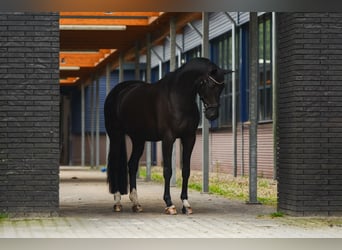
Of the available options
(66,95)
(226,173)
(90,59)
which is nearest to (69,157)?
(66,95)

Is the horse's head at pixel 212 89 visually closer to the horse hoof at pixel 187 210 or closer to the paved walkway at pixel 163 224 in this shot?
the horse hoof at pixel 187 210

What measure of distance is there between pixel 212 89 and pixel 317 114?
153 cm

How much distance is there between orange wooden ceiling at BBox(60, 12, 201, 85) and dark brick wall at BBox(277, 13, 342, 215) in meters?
8.08

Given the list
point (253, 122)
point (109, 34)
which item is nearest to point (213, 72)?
point (253, 122)

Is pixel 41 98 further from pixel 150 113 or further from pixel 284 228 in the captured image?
pixel 284 228

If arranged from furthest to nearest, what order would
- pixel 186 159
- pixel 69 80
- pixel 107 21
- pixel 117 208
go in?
pixel 69 80 < pixel 107 21 < pixel 117 208 < pixel 186 159

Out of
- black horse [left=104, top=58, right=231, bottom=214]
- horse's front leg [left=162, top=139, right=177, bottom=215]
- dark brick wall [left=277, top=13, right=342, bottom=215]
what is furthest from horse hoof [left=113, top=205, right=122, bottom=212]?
dark brick wall [left=277, top=13, right=342, bottom=215]

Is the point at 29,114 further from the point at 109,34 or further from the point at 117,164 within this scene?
the point at 109,34

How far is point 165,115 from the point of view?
1228 cm

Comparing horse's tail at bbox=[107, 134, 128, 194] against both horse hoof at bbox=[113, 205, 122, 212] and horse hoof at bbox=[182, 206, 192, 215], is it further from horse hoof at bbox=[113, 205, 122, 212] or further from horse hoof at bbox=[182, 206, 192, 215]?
horse hoof at bbox=[182, 206, 192, 215]

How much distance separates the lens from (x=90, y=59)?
32.5 m

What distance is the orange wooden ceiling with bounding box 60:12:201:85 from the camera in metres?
20.3

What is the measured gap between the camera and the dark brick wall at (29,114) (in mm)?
10945

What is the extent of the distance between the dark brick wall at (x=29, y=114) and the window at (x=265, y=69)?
14.5m
